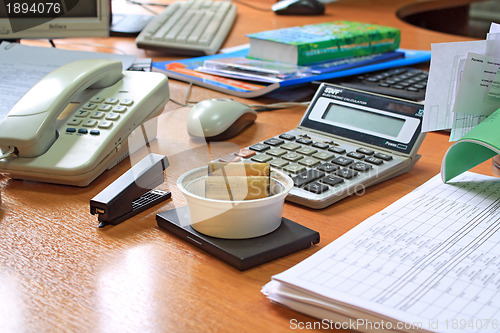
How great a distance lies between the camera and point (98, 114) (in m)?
0.70

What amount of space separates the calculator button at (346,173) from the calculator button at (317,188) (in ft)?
0.11

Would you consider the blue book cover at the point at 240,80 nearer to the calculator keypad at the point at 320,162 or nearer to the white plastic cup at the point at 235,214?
the calculator keypad at the point at 320,162

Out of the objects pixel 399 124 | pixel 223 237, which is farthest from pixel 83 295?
pixel 399 124

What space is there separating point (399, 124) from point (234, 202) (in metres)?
0.31

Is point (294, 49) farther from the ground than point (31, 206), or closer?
farther from the ground

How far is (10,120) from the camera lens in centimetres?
65

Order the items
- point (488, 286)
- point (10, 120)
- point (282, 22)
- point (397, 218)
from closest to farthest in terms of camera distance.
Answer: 1. point (488, 286)
2. point (397, 218)
3. point (10, 120)
4. point (282, 22)

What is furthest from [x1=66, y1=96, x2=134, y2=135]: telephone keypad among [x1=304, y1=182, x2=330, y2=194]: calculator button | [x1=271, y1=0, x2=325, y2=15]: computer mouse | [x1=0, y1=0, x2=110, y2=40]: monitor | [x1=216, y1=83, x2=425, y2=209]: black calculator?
[x1=271, y1=0, x2=325, y2=15]: computer mouse

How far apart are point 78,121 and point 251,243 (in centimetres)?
33

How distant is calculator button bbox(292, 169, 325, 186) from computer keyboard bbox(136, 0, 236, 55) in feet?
2.32

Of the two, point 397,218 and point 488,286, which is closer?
point 488,286

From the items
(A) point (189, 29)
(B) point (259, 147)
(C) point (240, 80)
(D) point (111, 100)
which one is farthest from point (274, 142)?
(A) point (189, 29)

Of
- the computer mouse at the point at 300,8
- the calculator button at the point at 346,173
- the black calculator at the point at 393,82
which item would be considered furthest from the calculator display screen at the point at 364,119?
the computer mouse at the point at 300,8

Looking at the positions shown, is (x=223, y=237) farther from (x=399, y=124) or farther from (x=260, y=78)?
(x=260, y=78)
